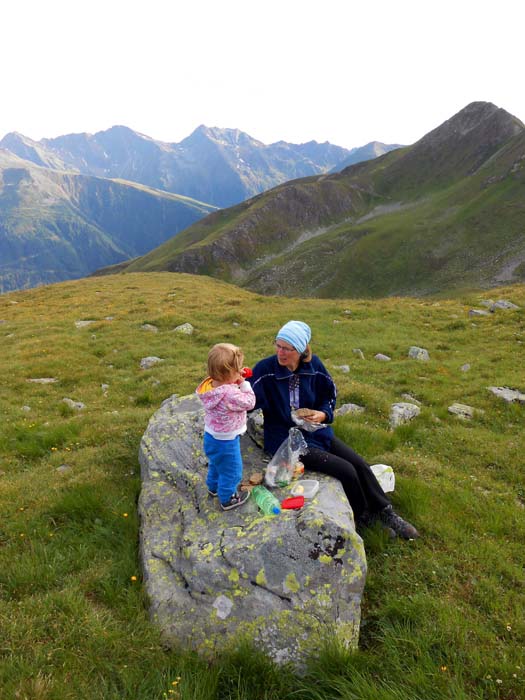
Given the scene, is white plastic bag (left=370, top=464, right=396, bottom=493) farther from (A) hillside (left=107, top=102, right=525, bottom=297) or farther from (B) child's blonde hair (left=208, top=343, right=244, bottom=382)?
(A) hillside (left=107, top=102, right=525, bottom=297)

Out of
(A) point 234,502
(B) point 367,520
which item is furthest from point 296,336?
(B) point 367,520

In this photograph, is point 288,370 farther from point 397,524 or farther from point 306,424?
point 397,524

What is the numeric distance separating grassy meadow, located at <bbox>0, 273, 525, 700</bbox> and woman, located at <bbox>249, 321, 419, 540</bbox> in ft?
1.49

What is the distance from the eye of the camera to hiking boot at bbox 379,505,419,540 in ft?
20.5

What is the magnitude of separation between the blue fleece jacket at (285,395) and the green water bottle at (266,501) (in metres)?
1.19

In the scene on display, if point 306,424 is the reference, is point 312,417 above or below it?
above

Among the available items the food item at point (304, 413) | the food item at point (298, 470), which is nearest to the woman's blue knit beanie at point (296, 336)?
the food item at point (304, 413)

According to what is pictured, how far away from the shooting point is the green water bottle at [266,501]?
18.8 ft

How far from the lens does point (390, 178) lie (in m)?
173

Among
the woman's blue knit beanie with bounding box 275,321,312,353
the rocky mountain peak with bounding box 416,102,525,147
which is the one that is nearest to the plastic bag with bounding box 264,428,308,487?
the woman's blue knit beanie with bounding box 275,321,312,353

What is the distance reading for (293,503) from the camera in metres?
5.77

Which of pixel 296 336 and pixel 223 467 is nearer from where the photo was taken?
pixel 223 467

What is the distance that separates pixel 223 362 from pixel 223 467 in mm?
1682

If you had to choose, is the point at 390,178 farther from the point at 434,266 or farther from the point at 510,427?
the point at 510,427
